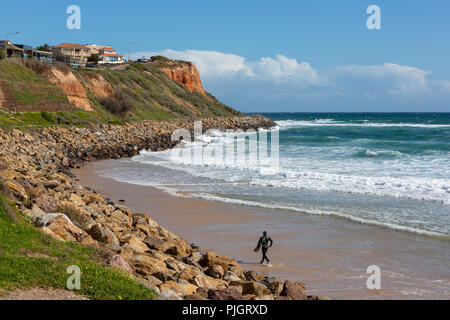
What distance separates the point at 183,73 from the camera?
103 meters

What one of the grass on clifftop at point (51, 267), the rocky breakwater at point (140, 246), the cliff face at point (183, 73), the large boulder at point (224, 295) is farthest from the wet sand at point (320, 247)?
the cliff face at point (183, 73)

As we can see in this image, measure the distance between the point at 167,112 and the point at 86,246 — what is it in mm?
65840

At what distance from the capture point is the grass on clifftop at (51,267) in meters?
7.04

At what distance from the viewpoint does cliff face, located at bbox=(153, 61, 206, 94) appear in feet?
333

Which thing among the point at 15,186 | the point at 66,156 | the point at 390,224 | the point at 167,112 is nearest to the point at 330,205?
the point at 390,224

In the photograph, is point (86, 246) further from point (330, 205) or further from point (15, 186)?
point (330, 205)

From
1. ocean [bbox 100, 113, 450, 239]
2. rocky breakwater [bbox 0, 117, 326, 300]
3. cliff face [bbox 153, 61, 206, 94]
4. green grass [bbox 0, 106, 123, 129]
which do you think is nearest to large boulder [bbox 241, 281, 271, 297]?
rocky breakwater [bbox 0, 117, 326, 300]

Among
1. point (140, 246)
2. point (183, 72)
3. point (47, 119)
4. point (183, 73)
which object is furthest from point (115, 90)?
point (140, 246)

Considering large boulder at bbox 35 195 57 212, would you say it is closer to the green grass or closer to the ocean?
the ocean

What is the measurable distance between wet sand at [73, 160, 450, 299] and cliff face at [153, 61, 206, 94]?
84260mm

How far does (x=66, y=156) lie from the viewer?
30906mm

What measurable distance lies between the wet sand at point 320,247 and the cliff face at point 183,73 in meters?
84.3

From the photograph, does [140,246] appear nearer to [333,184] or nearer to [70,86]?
[333,184]

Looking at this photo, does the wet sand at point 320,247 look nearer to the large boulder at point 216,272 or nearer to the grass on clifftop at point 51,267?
the large boulder at point 216,272
